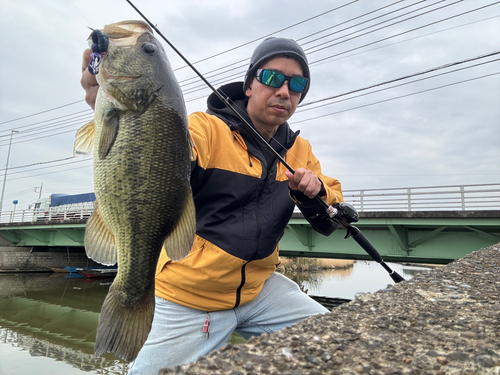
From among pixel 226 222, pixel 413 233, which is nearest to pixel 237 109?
pixel 226 222

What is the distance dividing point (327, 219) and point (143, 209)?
201 centimetres

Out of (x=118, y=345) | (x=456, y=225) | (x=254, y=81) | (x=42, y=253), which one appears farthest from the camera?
(x=42, y=253)

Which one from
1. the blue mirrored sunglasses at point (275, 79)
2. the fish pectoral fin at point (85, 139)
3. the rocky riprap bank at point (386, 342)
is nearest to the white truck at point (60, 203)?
the blue mirrored sunglasses at point (275, 79)

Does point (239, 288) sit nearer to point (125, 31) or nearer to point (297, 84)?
point (297, 84)

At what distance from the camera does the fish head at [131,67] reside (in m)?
1.78

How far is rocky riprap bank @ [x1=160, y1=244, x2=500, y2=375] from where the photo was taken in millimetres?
1220

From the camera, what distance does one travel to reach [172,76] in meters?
1.90

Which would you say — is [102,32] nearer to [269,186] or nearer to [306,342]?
[269,186]

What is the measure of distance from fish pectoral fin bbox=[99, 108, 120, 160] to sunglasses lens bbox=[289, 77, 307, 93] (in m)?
1.67

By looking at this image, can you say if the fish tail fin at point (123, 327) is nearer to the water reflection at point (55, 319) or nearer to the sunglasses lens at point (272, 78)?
the sunglasses lens at point (272, 78)

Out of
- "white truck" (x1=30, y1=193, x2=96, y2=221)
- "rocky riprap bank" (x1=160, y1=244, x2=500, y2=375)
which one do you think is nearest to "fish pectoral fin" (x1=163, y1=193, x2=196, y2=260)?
"rocky riprap bank" (x1=160, y1=244, x2=500, y2=375)

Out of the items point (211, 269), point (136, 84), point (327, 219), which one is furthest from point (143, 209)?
point (327, 219)

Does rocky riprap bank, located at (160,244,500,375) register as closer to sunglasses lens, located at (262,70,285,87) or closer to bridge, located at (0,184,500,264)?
sunglasses lens, located at (262,70,285,87)

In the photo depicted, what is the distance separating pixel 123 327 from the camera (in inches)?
67.5
